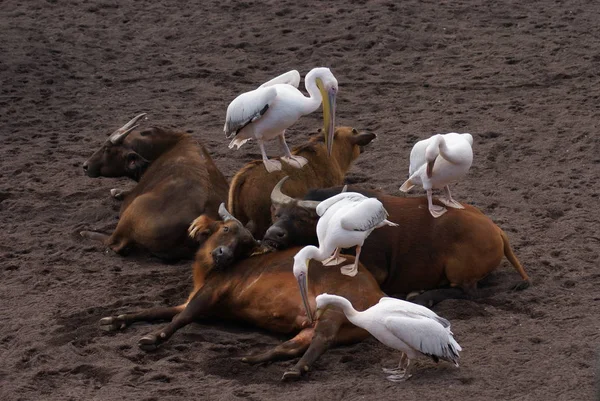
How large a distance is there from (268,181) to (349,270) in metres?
1.71

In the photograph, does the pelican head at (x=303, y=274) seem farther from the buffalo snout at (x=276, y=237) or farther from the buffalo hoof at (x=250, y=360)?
the buffalo snout at (x=276, y=237)

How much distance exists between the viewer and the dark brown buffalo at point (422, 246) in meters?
8.39

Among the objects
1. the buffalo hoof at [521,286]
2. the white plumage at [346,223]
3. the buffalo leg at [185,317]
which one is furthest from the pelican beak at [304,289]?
the buffalo hoof at [521,286]

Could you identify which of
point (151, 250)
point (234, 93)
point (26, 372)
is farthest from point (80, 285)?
point (234, 93)

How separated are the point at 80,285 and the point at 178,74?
586 centimetres

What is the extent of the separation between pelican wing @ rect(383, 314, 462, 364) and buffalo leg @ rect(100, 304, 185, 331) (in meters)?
1.96

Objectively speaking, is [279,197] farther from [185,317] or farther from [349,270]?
[185,317]

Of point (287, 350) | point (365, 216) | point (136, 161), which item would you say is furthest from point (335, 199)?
point (136, 161)

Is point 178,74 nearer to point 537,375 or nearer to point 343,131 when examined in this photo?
point 343,131

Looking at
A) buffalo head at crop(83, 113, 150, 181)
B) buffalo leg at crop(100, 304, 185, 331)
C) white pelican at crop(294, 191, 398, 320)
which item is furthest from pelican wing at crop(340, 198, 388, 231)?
buffalo head at crop(83, 113, 150, 181)

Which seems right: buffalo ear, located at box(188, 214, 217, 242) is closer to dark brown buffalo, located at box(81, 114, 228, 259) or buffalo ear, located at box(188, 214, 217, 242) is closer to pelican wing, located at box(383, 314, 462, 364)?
dark brown buffalo, located at box(81, 114, 228, 259)

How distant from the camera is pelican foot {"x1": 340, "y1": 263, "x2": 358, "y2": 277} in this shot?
7.96m

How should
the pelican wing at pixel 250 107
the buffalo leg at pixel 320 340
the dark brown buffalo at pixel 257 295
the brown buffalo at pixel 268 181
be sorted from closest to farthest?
1. the buffalo leg at pixel 320 340
2. the dark brown buffalo at pixel 257 295
3. the pelican wing at pixel 250 107
4. the brown buffalo at pixel 268 181

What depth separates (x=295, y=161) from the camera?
31.5 ft
